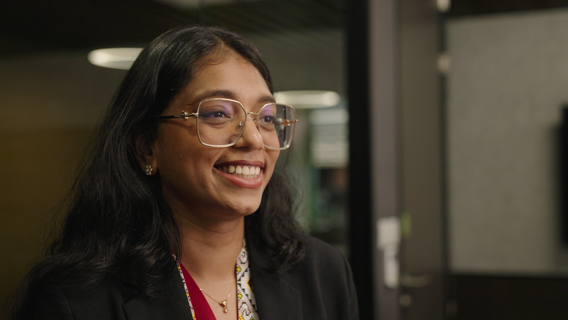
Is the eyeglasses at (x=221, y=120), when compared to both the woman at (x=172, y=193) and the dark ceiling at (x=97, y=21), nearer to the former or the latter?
the woman at (x=172, y=193)

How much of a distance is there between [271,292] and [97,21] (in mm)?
867

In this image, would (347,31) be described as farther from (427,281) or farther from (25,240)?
(25,240)

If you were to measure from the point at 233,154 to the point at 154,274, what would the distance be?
0.32 metres

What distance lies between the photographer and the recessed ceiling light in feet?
4.94

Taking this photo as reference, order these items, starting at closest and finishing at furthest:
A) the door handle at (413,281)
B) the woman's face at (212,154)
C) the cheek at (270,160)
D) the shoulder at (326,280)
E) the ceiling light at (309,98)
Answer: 1. the woman's face at (212,154)
2. the cheek at (270,160)
3. the shoulder at (326,280)
4. the ceiling light at (309,98)
5. the door handle at (413,281)

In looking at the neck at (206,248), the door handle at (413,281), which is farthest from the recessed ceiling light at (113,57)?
the door handle at (413,281)

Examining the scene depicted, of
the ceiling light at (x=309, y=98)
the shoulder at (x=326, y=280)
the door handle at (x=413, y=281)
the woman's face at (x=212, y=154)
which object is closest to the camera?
the woman's face at (x=212, y=154)

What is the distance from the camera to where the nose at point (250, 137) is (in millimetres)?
1222

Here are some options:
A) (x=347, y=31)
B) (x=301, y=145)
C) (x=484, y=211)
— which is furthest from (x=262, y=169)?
(x=484, y=211)

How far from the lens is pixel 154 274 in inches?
47.9

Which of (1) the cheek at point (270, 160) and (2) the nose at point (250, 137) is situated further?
(1) the cheek at point (270, 160)

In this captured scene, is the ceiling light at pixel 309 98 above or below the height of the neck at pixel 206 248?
above

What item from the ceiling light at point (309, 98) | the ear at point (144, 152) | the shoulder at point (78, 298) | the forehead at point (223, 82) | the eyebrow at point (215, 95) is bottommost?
the shoulder at point (78, 298)

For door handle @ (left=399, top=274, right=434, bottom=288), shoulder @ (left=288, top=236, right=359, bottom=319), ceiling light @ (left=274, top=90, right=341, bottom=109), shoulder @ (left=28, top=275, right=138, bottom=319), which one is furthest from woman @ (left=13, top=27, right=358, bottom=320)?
door handle @ (left=399, top=274, right=434, bottom=288)
